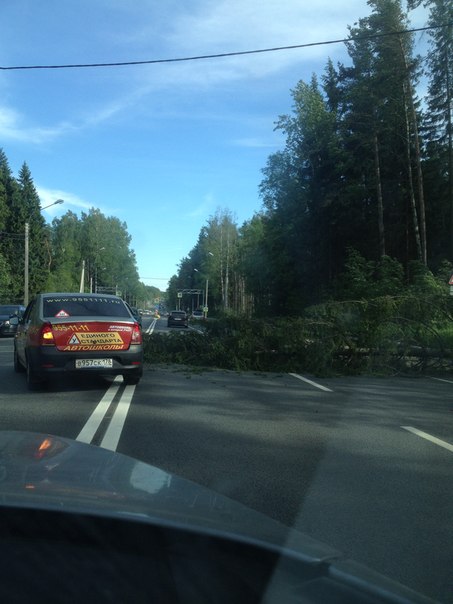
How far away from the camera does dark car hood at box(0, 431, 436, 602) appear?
6.42 feet

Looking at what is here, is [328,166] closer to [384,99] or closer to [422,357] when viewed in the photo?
[384,99]

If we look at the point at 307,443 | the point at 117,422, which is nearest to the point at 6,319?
the point at 117,422

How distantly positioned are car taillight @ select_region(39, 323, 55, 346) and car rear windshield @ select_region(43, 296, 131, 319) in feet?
1.04

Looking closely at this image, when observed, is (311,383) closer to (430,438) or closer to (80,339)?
(80,339)

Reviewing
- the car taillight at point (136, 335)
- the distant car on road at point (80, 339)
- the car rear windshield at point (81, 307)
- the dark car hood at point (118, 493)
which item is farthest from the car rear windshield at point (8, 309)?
the dark car hood at point (118, 493)

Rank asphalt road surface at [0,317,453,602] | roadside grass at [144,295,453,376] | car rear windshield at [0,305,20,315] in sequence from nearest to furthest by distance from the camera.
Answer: asphalt road surface at [0,317,453,602], roadside grass at [144,295,453,376], car rear windshield at [0,305,20,315]

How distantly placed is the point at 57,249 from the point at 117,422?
10374 centimetres

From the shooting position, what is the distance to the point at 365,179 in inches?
1615

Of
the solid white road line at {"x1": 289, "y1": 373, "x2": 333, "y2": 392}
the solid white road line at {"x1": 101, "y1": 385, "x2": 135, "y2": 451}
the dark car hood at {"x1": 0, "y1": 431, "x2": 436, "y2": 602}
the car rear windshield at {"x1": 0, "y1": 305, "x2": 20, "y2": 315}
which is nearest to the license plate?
the solid white road line at {"x1": 101, "y1": 385, "x2": 135, "y2": 451}

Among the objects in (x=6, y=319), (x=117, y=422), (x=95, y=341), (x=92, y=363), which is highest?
(x=6, y=319)

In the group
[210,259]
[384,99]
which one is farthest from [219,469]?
[210,259]

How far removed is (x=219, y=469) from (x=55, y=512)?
370cm

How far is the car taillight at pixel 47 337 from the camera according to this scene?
977 cm

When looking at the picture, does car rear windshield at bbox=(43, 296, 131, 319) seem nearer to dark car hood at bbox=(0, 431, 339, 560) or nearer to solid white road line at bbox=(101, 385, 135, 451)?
solid white road line at bbox=(101, 385, 135, 451)
